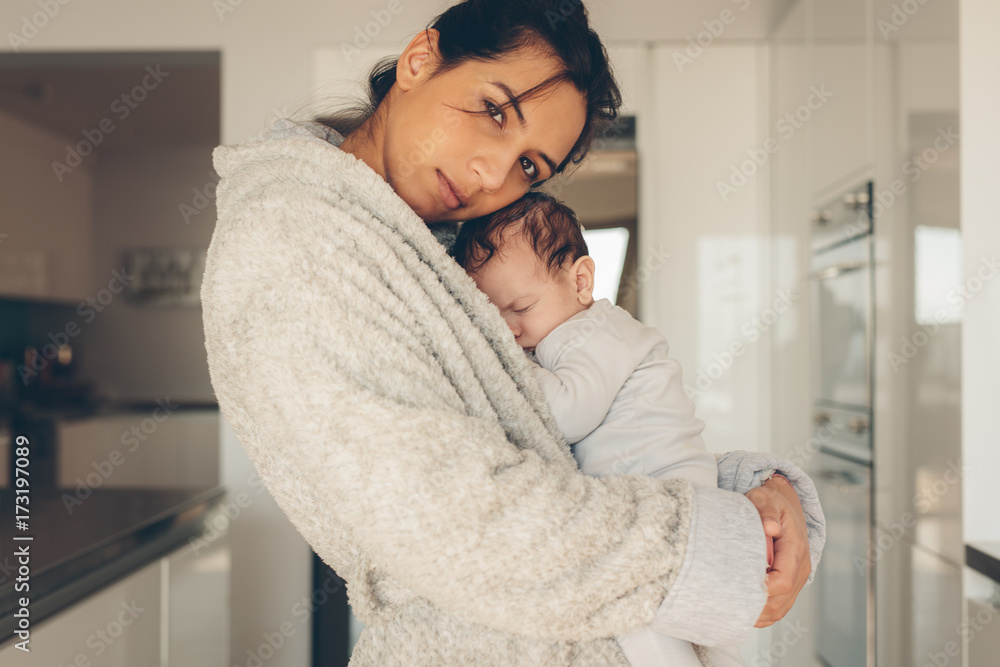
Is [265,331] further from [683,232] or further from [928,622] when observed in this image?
[683,232]

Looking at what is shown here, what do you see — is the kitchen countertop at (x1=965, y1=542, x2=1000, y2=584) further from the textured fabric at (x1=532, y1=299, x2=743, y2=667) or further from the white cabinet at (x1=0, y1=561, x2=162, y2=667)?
the white cabinet at (x1=0, y1=561, x2=162, y2=667)

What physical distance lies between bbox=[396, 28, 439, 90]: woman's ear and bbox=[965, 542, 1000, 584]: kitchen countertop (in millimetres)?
1309

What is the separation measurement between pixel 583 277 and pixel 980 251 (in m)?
0.94

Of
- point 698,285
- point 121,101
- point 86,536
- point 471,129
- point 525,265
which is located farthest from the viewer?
point 121,101

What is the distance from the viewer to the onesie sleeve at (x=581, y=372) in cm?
86

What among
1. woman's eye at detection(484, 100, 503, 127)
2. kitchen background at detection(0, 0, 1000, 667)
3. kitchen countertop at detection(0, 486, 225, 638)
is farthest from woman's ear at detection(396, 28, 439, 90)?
kitchen countertop at detection(0, 486, 225, 638)

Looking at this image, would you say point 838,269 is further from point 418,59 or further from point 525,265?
point 418,59

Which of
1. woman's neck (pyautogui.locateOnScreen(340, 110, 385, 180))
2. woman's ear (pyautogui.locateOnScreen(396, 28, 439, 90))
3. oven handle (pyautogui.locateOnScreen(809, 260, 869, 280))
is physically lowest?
oven handle (pyautogui.locateOnScreen(809, 260, 869, 280))

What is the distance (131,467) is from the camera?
370cm

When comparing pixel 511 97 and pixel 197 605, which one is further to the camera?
pixel 197 605

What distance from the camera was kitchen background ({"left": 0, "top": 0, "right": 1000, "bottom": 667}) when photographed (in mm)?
1471

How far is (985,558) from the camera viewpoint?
137cm

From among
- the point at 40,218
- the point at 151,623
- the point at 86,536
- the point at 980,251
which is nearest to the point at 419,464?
the point at 86,536

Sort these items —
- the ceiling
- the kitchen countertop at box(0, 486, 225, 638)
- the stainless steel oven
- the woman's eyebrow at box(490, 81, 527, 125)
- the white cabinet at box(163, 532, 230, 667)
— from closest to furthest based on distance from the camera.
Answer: the woman's eyebrow at box(490, 81, 527, 125) → the kitchen countertop at box(0, 486, 225, 638) → the white cabinet at box(163, 532, 230, 667) → the stainless steel oven → the ceiling
